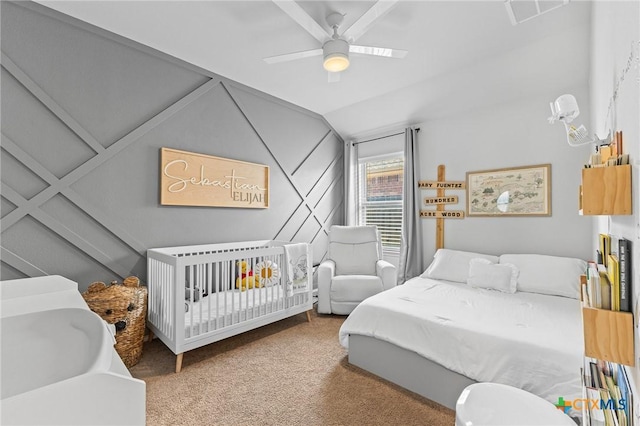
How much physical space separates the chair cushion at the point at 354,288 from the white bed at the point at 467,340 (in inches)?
26.8

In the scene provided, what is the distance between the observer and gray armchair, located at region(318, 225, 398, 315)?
318 cm

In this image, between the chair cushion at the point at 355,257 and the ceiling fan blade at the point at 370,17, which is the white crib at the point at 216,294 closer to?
the chair cushion at the point at 355,257

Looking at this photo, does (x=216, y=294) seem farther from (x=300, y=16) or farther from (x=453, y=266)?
(x=453, y=266)

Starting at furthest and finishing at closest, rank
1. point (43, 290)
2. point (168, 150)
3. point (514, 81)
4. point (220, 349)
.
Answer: point (514, 81) → point (168, 150) → point (220, 349) → point (43, 290)

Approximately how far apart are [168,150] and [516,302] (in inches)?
129

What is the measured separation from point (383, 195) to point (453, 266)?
1619mm

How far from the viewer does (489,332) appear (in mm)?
1653

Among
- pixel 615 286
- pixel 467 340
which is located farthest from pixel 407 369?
pixel 615 286

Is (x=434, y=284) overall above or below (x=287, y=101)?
below

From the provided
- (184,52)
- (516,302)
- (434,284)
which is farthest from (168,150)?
(516,302)

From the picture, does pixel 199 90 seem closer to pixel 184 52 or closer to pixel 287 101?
pixel 184 52

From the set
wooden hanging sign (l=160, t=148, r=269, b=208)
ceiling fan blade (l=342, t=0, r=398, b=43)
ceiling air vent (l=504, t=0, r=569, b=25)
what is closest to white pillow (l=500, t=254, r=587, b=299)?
ceiling air vent (l=504, t=0, r=569, b=25)

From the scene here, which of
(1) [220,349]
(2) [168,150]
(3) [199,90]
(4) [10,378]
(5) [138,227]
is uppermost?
(3) [199,90]

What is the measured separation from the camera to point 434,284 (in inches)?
109
